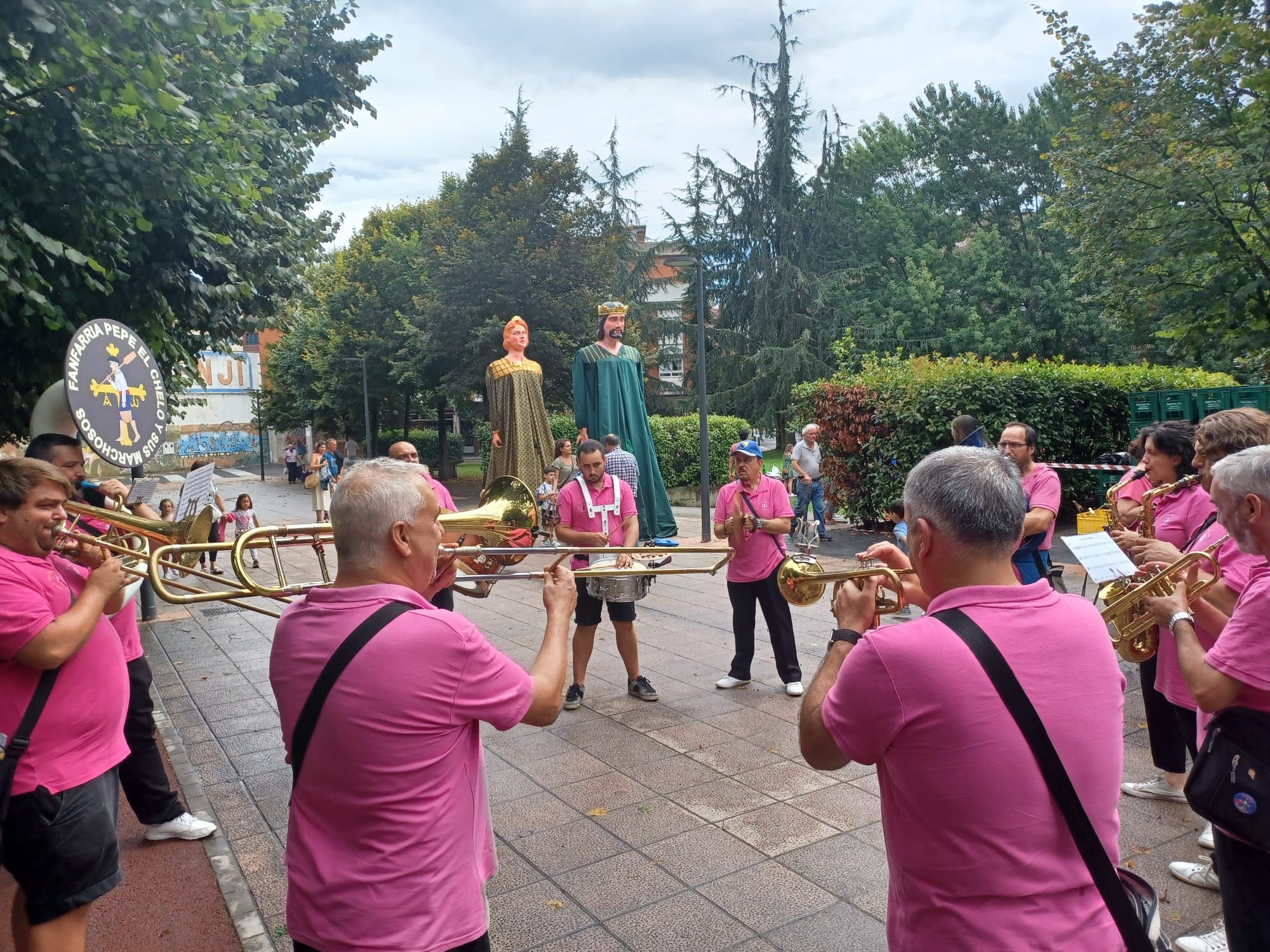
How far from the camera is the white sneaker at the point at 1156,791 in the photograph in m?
4.50

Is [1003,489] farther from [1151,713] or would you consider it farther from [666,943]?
[1151,713]

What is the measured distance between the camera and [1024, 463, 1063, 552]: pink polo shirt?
18.1ft

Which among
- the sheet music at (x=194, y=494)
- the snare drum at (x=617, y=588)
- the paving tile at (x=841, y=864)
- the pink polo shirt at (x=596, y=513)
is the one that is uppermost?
the sheet music at (x=194, y=494)

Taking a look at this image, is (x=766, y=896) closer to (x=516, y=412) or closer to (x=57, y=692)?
(x=57, y=692)

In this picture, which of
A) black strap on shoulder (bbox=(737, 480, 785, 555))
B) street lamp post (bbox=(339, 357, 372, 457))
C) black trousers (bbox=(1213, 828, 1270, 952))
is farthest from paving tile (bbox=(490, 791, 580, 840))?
street lamp post (bbox=(339, 357, 372, 457))

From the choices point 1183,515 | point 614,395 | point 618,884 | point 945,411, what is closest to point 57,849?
point 618,884

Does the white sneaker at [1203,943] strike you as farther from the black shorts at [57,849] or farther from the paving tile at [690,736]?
the black shorts at [57,849]

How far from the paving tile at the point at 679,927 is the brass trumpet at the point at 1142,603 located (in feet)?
5.92

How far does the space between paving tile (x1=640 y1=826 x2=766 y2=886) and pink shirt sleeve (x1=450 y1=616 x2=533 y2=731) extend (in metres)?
2.16

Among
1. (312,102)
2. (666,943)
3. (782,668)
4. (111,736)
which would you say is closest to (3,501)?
(111,736)

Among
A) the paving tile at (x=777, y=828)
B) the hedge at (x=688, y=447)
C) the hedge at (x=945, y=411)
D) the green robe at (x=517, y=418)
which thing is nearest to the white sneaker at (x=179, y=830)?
the paving tile at (x=777, y=828)

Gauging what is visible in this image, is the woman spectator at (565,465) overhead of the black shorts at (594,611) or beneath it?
overhead

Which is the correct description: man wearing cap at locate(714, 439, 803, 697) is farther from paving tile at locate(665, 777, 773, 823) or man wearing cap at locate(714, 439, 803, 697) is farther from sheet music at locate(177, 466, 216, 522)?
sheet music at locate(177, 466, 216, 522)

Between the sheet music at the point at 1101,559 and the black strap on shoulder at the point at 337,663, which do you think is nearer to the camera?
the black strap on shoulder at the point at 337,663
